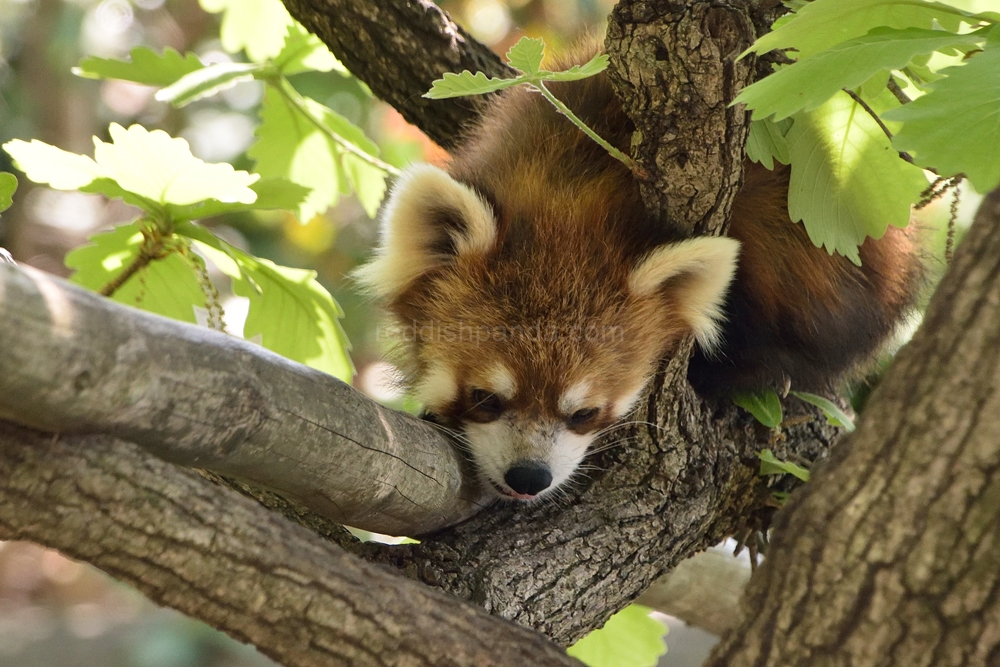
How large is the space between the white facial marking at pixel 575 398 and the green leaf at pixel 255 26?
1.25 meters

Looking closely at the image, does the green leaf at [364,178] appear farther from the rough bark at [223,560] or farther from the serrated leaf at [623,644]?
the rough bark at [223,560]

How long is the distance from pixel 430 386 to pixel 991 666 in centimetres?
149

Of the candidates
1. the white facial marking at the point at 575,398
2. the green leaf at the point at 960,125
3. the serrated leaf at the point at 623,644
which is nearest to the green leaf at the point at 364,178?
the white facial marking at the point at 575,398

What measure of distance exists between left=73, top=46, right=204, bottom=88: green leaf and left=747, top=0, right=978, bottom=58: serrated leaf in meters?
1.61

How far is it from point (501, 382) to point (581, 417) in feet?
0.73

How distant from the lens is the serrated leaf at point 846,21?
144 centimetres

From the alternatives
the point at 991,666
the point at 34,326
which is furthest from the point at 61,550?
the point at 991,666

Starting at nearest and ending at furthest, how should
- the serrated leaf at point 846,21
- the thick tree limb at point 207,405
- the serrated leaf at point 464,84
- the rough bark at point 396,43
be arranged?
the thick tree limb at point 207,405, the serrated leaf at point 846,21, the serrated leaf at point 464,84, the rough bark at point 396,43

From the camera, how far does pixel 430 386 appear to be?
239 cm

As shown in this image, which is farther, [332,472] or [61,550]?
[332,472]

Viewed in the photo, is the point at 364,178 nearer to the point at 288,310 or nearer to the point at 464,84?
the point at 288,310

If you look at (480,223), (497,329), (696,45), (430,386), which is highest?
(696,45)

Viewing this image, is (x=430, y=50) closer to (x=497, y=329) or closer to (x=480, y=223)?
(x=480, y=223)

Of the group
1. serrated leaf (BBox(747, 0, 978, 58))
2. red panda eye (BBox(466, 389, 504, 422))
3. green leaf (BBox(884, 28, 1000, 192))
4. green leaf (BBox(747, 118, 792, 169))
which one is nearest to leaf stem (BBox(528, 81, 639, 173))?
green leaf (BBox(747, 118, 792, 169))
